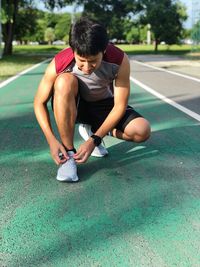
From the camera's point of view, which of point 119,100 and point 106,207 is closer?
point 106,207

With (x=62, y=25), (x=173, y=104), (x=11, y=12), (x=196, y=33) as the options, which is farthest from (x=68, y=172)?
(x=62, y=25)

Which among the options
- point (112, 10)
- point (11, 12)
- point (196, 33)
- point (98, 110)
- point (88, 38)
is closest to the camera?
point (88, 38)

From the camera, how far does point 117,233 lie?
2828mm

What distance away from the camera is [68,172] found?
3740mm

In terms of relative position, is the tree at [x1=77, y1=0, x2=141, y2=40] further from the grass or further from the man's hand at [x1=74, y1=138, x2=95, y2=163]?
the man's hand at [x1=74, y1=138, x2=95, y2=163]

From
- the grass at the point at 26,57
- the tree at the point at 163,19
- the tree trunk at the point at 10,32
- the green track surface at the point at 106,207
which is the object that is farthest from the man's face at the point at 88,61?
the tree at the point at 163,19

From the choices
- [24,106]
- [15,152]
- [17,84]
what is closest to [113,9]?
[17,84]

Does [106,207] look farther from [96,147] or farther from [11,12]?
[11,12]

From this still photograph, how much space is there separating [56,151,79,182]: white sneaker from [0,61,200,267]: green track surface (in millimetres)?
52

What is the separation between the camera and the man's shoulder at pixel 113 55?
12.3 feet

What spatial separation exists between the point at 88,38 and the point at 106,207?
46.2 inches

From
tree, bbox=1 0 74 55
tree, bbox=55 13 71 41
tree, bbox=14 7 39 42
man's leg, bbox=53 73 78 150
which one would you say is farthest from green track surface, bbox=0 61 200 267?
tree, bbox=55 13 71 41

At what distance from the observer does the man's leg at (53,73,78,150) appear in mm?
3791

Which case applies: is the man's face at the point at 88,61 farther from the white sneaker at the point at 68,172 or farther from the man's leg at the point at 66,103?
the white sneaker at the point at 68,172
